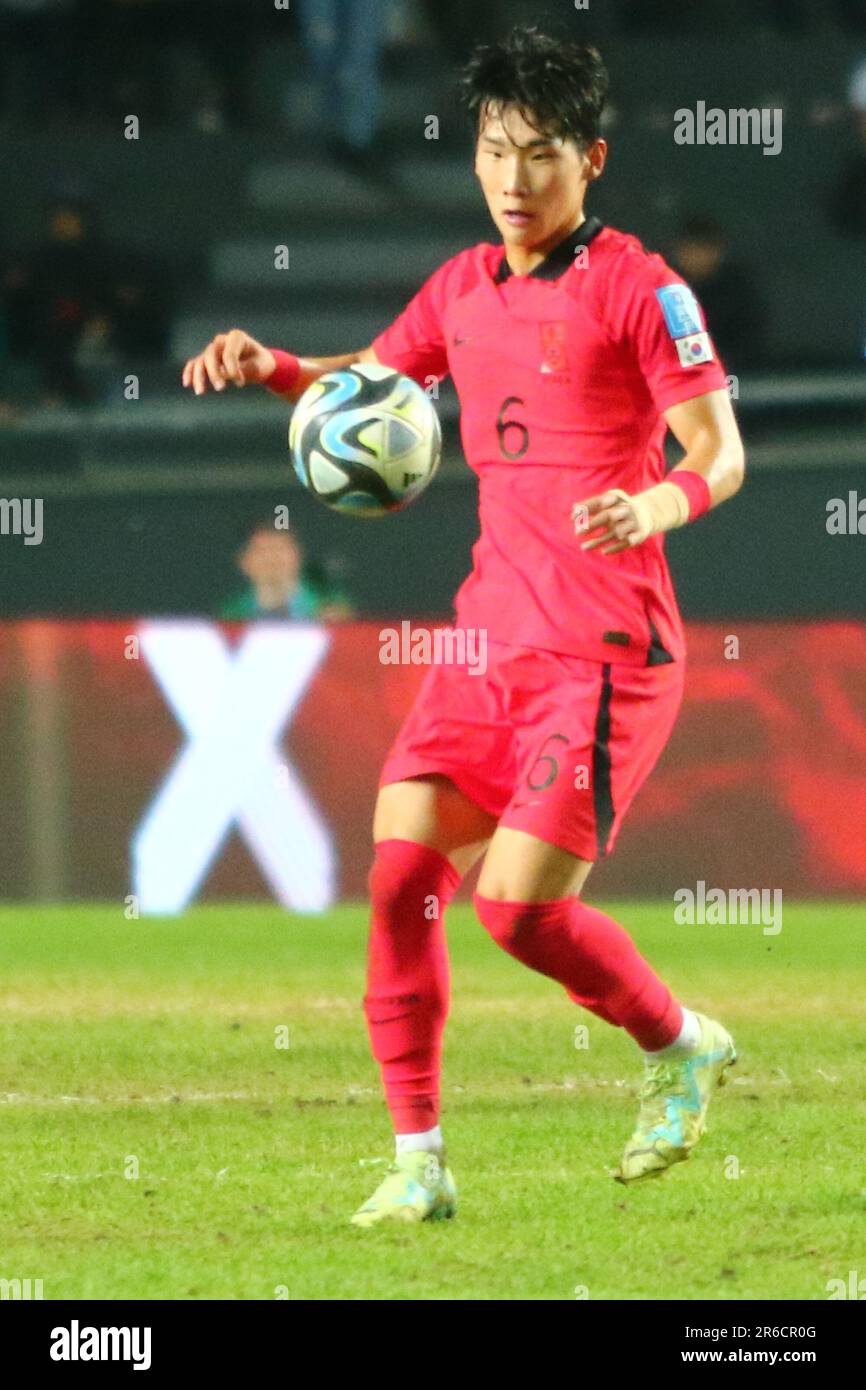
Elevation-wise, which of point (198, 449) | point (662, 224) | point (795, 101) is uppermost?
point (795, 101)

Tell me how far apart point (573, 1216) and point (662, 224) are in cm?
1281

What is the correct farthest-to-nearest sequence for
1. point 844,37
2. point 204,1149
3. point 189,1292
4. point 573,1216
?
point 844,37
point 204,1149
point 573,1216
point 189,1292

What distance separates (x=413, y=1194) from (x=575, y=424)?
1.65 meters

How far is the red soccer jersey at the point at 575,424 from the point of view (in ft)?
17.0

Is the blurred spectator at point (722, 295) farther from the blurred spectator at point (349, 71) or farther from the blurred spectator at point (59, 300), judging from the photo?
the blurred spectator at point (59, 300)

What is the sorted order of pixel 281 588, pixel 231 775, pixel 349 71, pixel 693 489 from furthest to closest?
pixel 349 71 → pixel 281 588 → pixel 231 775 → pixel 693 489

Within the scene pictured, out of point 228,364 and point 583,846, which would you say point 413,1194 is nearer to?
point 583,846

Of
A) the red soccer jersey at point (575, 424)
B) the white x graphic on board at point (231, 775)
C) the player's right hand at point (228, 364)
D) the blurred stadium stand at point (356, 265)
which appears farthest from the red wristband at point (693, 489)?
the blurred stadium stand at point (356, 265)

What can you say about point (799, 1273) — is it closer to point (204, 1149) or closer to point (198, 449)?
point (204, 1149)

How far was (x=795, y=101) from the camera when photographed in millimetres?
18156

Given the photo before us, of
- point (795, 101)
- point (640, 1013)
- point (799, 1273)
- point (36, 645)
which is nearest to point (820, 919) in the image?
point (36, 645)

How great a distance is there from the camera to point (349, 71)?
17781mm

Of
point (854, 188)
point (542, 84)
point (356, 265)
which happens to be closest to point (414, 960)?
point (542, 84)

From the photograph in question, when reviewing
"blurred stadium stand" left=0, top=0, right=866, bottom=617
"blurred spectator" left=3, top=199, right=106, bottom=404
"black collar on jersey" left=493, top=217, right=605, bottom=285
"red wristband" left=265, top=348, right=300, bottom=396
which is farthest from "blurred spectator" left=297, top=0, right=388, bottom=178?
"black collar on jersey" left=493, top=217, right=605, bottom=285
